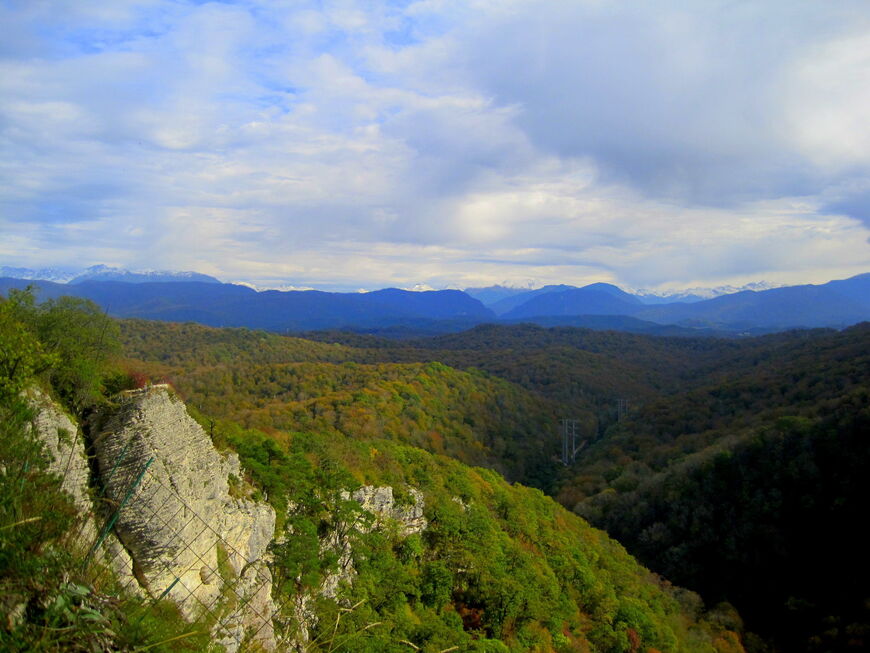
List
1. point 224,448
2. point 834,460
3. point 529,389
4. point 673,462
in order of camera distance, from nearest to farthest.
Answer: point 224,448 → point 834,460 → point 673,462 → point 529,389

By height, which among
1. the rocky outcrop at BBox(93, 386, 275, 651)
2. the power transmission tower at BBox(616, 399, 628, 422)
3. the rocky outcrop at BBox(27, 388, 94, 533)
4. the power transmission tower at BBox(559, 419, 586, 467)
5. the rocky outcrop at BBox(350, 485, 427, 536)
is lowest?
the power transmission tower at BBox(559, 419, 586, 467)

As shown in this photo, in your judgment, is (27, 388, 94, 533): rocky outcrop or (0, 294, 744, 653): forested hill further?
(27, 388, 94, 533): rocky outcrop

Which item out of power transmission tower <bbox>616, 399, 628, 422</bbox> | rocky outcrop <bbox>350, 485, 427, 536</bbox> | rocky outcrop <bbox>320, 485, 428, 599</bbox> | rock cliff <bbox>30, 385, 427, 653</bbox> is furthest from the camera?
power transmission tower <bbox>616, 399, 628, 422</bbox>

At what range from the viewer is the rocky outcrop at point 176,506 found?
7777mm

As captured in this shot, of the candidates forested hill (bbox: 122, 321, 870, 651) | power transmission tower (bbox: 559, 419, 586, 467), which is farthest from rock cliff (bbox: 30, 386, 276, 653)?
power transmission tower (bbox: 559, 419, 586, 467)

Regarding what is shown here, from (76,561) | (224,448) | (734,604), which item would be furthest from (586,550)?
(76,561)

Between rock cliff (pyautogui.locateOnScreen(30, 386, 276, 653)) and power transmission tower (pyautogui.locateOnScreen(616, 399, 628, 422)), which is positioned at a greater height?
rock cliff (pyautogui.locateOnScreen(30, 386, 276, 653))

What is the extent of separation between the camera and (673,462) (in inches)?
2026

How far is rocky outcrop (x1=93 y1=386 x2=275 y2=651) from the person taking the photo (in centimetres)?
778

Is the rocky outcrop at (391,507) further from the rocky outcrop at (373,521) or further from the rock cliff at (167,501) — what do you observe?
the rock cliff at (167,501)

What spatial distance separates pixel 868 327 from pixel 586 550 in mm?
98272

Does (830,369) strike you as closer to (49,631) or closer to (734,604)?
(734,604)

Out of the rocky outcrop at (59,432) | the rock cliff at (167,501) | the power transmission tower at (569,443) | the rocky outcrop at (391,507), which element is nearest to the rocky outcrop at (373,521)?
the rocky outcrop at (391,507)

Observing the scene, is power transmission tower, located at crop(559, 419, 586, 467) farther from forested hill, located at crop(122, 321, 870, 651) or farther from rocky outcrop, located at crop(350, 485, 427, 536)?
rocky outcrop, located at crop(350, 485, 427, 536)
